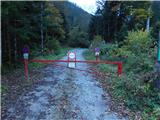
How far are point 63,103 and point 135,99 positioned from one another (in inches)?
88.7

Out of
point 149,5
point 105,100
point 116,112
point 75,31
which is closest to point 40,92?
point 105,100

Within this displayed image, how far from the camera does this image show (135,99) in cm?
741

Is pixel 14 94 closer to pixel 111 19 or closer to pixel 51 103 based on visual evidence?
pixel 51 103

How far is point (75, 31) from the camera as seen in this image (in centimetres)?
5472

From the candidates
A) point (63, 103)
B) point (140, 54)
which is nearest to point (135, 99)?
point (63, 103)

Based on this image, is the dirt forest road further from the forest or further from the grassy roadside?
the forest

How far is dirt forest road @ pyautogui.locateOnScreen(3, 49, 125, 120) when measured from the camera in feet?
20.3

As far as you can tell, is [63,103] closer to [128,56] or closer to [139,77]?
[139,77]

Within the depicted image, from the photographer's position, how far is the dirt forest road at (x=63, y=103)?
618 cm

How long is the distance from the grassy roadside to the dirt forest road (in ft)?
1.31

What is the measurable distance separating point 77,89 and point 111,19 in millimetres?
24955

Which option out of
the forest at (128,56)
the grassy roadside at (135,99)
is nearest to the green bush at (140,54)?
the forest at (128,56)

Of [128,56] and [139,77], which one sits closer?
[139,77]

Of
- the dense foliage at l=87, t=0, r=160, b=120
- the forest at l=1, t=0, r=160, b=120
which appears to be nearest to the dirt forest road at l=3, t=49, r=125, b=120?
the forest at l=1, t=0, r=160, b=120
